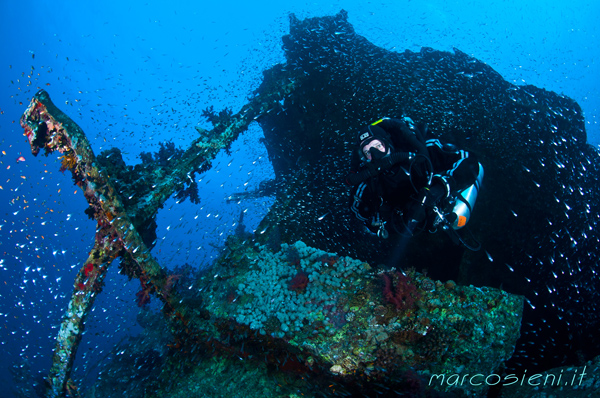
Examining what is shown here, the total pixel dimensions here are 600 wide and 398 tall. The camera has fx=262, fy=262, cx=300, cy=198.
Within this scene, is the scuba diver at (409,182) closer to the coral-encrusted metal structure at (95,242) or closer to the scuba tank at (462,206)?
the scuba tank at (462,206)

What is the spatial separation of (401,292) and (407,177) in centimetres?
166

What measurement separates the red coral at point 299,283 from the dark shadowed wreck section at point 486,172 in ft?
4.66

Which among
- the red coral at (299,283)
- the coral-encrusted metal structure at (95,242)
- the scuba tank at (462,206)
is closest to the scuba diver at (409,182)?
the scuba tank at (462,206)

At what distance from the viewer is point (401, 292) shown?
359 centimetres

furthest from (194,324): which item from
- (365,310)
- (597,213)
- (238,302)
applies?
(597,213)

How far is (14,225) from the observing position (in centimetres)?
8450

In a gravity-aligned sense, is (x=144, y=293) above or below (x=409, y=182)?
below

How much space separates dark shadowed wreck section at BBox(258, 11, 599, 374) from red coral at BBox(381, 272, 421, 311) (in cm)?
159

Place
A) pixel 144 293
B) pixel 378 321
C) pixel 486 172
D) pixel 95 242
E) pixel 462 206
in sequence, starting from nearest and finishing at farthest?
pixel 378 321
pixel 462 206
pixel 95 242
pixel 144 293
pixel 486 172

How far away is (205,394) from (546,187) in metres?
7.10

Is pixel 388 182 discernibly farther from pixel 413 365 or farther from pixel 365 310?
pixel 413 365

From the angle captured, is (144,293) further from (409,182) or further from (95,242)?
(409,182)

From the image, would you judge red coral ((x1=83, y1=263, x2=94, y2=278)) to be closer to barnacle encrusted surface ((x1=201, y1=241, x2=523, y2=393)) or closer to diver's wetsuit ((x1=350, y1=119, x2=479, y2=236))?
barnacle encrusted surface ((x1=201, y1=241, x2=523, y2=393))

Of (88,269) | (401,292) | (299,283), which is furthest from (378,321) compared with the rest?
(88,269)
